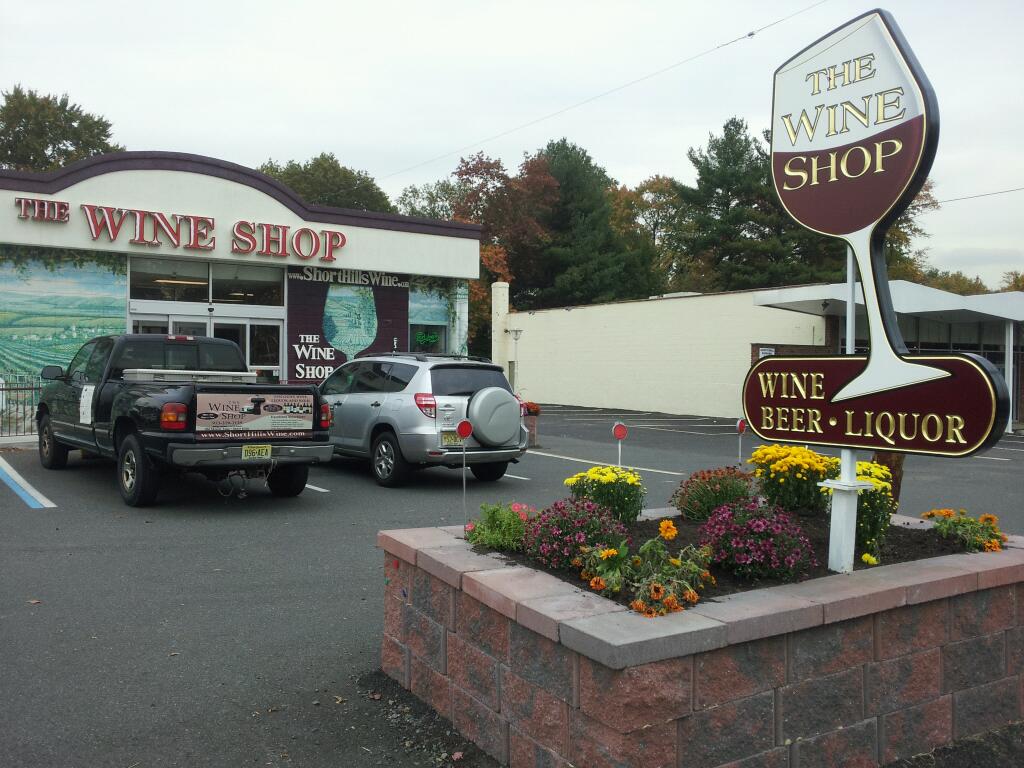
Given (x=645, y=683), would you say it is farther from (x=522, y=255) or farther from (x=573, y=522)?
(x=522, y=255)

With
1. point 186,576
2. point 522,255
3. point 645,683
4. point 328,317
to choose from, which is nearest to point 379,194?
point 522,255

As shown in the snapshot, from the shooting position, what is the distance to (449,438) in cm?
1147

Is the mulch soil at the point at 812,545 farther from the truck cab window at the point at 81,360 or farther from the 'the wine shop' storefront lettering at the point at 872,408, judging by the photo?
the truck cab window at the point at 81,360

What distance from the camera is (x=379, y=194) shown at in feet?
184

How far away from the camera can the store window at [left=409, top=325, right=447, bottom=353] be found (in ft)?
81.5

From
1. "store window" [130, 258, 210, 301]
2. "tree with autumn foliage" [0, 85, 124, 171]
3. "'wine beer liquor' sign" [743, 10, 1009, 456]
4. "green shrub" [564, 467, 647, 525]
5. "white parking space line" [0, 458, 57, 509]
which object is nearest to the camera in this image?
"'wine beer liquor' sign" [743, 10, 1009, 456]

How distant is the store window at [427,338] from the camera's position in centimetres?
2484

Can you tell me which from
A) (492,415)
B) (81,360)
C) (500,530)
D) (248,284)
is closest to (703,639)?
(500,530)

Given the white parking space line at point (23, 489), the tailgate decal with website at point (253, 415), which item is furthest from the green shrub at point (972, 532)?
the white parking space line at point (23, 489)

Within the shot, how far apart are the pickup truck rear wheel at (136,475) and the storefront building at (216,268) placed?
10.8m

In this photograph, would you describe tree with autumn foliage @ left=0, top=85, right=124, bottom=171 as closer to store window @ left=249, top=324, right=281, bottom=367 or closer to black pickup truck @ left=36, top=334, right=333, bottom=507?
store window @ left=249, top=324, right=281, bottom=367

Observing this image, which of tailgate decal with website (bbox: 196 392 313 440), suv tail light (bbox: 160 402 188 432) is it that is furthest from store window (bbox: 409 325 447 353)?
suv tail light (bbox: 160 402 188 432)

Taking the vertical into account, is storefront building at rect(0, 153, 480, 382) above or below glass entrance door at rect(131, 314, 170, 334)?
above

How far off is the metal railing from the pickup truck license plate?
11016 mm
